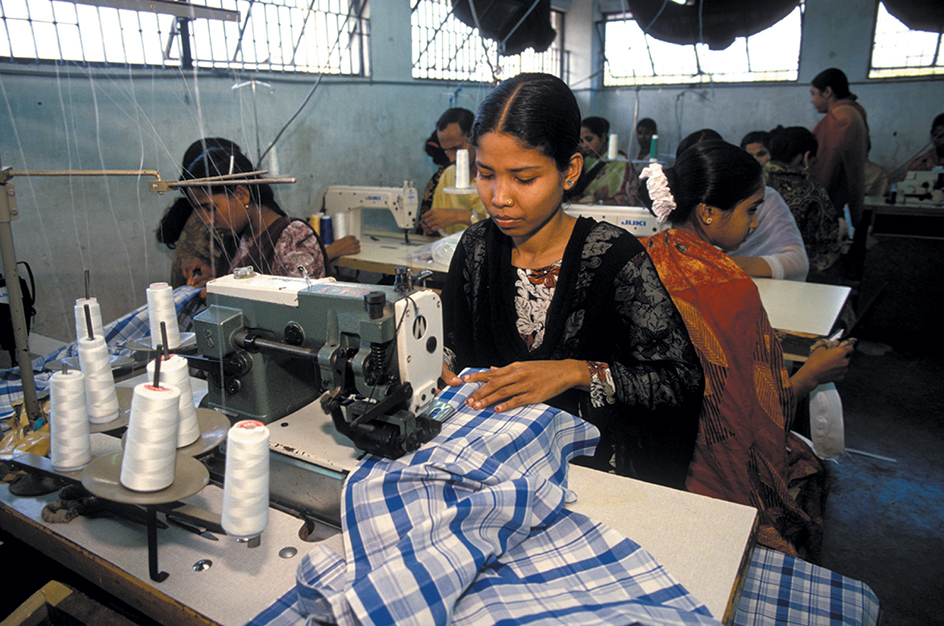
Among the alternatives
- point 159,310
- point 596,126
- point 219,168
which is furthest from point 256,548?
point 596,126

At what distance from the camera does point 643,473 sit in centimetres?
145

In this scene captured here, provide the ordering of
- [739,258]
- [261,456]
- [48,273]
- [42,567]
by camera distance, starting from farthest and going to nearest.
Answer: [739,258] < [48,273] < [42,567] < [261,456]

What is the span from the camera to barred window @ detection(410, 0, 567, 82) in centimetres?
494

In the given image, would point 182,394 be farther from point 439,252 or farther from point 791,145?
point 791,145

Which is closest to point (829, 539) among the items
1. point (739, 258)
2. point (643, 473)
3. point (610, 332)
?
point (739, 258)

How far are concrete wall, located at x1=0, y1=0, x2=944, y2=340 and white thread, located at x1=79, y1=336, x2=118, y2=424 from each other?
120cm

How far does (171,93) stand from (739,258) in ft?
8.72

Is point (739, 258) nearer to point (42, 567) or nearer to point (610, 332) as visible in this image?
point (610, 332)

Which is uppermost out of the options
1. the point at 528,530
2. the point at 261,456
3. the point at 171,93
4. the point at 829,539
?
the point at 171,93

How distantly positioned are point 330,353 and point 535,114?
2.11ft

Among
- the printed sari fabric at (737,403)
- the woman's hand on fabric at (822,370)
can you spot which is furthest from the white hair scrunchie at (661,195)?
the woman's hand on fabric at (822,370)

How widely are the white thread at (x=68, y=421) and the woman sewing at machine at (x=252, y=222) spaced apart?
1162mm

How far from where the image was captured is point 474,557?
0.80 m

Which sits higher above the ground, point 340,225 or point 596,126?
point 596,126
